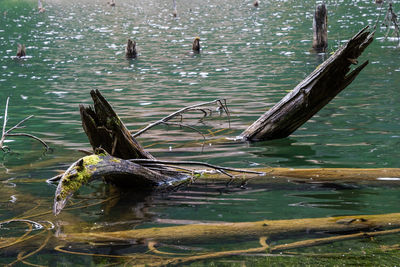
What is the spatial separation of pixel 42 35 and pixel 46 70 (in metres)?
14.5

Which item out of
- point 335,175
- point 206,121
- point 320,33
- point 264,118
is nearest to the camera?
point 335,175

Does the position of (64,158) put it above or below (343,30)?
below

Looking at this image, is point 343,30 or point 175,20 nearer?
point 343,30

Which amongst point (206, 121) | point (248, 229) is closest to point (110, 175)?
point (248, 229)

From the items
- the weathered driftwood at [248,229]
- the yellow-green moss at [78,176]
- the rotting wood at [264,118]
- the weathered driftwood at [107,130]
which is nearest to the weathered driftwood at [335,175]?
the rotting wood at [264,118]

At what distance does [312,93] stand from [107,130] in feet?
12.1

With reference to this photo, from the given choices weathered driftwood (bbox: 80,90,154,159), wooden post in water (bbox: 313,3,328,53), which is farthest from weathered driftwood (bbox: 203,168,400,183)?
wooden post in water (bbox: 313,3,328,53)

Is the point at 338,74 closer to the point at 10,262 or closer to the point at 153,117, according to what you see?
the point at 153,117

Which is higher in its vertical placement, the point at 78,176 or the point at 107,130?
the point at 107,130

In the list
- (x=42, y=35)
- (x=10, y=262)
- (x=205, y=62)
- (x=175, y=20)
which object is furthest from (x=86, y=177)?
(x=175, y=20)

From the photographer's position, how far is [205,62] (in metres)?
20.7

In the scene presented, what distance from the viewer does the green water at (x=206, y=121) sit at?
5867 mm

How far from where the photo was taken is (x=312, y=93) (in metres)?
8.52

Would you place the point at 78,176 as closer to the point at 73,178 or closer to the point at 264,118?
the point at 73,178
